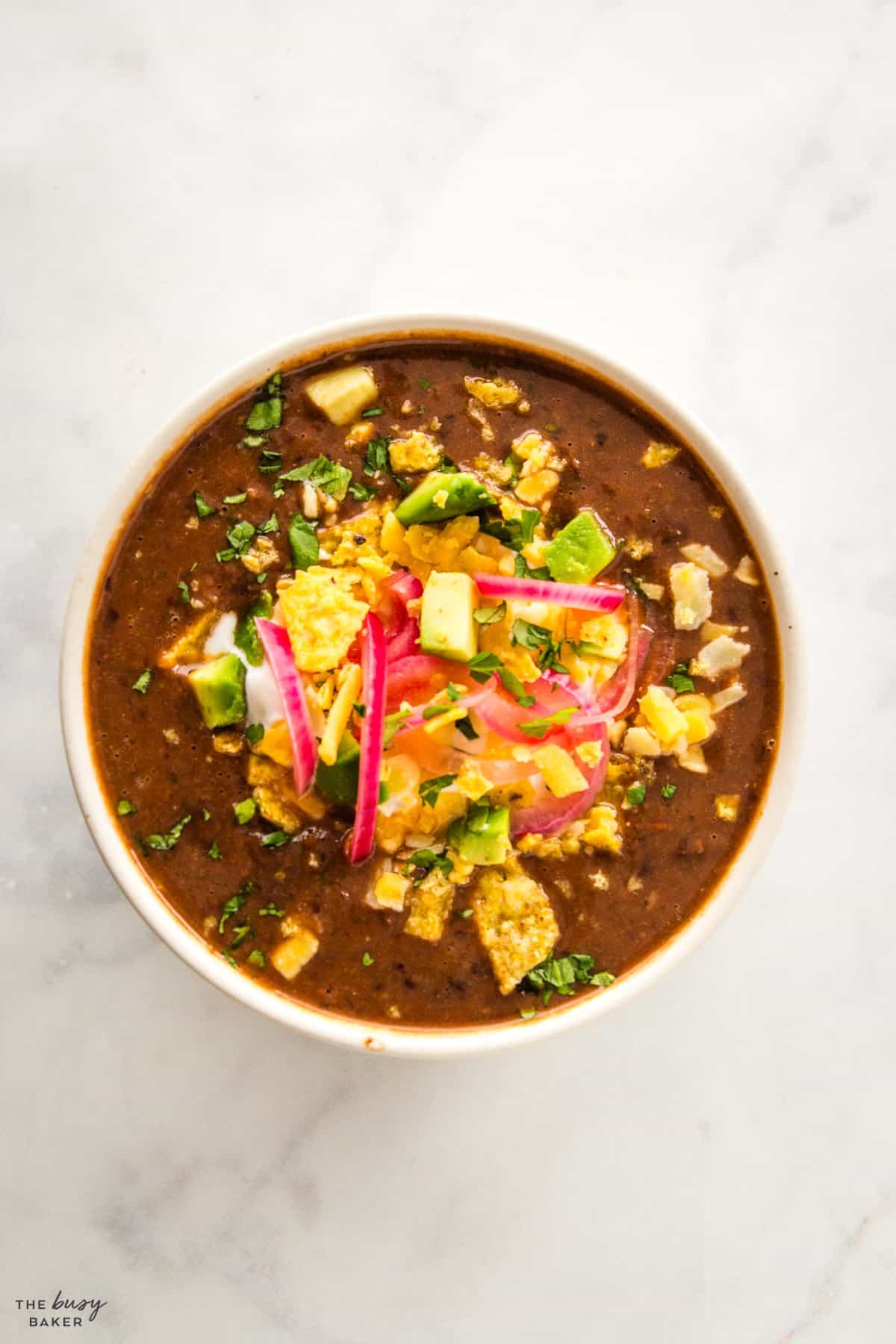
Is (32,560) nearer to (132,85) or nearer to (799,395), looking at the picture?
(132,85)

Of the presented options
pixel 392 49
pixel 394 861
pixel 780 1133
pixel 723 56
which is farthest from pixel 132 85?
pixel 780 1133

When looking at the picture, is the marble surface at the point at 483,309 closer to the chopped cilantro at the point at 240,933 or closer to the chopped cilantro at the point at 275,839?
the chopped cilantro at the point at 240,933

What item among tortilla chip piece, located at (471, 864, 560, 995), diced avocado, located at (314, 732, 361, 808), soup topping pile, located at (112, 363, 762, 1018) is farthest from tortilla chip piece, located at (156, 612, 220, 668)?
tortilla chip piece, located at (471, 864, 560, 995)

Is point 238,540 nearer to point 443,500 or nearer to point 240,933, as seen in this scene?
point 443,500

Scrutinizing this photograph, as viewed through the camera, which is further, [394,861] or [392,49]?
[392,49]

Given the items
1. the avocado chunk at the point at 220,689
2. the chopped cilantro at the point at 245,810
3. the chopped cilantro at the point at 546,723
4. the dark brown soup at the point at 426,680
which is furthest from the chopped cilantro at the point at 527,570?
the chopped cilantro at the point at 245,810

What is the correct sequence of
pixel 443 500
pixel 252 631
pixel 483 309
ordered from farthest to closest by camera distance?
1. pixel 483 309
2. pixel 252 631
3. pixel 443 500

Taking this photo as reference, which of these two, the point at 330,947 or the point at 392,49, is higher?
the point at 392,49

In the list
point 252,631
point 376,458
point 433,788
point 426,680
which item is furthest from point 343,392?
point 433,788
